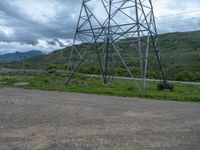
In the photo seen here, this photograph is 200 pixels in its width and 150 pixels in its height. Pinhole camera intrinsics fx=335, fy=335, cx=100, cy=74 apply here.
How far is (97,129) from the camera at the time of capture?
382 inches

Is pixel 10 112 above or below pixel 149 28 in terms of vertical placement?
below

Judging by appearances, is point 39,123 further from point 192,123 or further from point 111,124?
point 192,123

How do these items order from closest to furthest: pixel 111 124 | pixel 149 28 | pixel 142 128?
pixel 142 128 < pixel 111 124 < pixel 149 28

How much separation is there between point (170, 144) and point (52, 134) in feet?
10.2

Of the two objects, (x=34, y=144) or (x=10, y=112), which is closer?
(x=34, y=144)

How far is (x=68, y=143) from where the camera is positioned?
26.2 ft

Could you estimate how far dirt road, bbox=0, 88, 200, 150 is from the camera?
784cm

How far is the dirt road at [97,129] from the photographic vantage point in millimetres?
7836

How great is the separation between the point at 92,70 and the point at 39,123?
50.2 meters

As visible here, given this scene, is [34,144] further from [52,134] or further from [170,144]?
[170,144]

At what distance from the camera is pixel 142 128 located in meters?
9.91

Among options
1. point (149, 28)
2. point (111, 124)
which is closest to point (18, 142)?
point (111, 124)

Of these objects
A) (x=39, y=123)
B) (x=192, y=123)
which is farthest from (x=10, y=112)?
(x=192, y=123)

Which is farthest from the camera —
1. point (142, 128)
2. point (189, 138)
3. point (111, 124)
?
point (111, 124)
